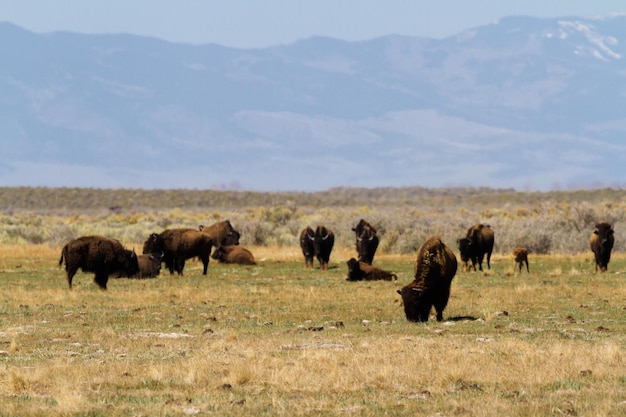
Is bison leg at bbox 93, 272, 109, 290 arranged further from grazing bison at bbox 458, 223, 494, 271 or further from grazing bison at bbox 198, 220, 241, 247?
grazing bison at bbox 198, 220, 241, 247

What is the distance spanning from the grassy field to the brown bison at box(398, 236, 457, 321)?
0.38 m

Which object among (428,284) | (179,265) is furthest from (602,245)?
(428,284)

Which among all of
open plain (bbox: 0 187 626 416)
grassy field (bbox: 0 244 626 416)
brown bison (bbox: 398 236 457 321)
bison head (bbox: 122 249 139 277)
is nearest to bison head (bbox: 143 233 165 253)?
open plain (bbox: 0 187 626 416)

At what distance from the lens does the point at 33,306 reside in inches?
1028

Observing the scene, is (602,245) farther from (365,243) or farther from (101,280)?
(101,280)

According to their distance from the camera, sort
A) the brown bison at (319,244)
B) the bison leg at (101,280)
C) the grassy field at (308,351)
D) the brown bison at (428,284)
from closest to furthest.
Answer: the grassy field at (308,351) < the brown bison at (428,284) < the bison leg at (101,280) < the brown bison at (319,244)

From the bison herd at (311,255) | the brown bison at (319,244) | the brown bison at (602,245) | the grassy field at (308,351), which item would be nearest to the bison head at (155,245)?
the bison herd at (311,255)

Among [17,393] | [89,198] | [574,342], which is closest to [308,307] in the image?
[574,342]

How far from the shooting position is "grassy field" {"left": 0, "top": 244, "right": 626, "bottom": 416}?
13.5m

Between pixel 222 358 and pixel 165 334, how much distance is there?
12.2ft

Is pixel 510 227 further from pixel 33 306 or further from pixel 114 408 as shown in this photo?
pixel 114 408

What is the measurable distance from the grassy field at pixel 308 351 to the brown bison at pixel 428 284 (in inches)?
15.0

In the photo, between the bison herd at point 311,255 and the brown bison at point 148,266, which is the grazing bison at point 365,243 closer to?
the bison herd at point 311,255

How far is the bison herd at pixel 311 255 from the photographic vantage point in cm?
2227
